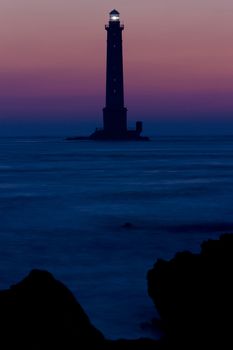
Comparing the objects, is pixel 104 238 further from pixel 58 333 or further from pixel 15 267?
pixel 58 333

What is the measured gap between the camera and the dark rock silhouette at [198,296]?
5.16 meters

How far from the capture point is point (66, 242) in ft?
45.1

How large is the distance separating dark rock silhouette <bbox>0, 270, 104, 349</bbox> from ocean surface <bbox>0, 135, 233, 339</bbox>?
295cm

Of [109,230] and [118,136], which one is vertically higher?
[118,136]

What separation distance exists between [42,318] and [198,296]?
209 centimetres

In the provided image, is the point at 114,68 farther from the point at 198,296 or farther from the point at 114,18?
the point at 198,296

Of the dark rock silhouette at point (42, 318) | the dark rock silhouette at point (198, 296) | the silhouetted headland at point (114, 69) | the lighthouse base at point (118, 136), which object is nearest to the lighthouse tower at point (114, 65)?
the silhouetted headland at point (114, 69)

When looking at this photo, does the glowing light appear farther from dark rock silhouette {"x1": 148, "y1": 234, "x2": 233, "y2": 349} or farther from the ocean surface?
dark rock silhouette {"x1": 148, "y1": 234, "x2": 233, "y2": 349}

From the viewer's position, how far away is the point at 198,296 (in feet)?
19.3

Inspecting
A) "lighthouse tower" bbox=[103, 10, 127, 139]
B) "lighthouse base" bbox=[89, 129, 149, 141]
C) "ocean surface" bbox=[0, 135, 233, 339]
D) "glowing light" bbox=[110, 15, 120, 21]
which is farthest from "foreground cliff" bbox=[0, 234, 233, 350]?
"lighthouse base" bbox=[89, 129, 149, 141]

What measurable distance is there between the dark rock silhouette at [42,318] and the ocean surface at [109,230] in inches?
116

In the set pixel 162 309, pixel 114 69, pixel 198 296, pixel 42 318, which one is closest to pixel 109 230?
pixel 162 309

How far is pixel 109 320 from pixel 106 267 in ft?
10.5

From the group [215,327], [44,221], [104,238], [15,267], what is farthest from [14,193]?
[215,327]
